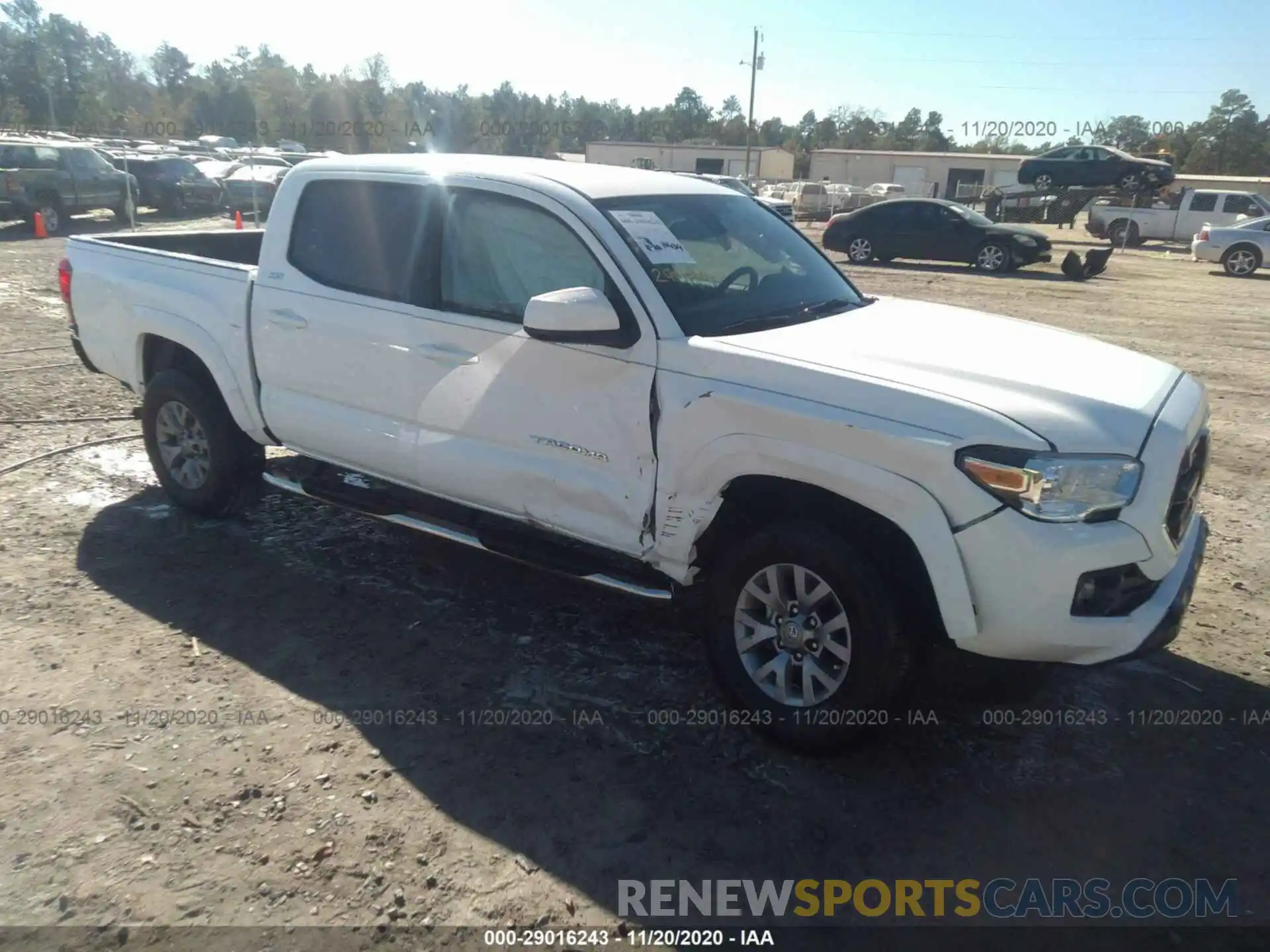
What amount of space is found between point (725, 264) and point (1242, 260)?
22390 mm

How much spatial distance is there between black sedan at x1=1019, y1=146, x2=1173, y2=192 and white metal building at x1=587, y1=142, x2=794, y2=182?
99.9 ft

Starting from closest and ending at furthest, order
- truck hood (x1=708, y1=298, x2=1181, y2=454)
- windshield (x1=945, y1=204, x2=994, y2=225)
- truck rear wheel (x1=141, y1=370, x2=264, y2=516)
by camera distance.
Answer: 1. truck hood (x1=708, y1=298, x2=1181, y2=454)
2. truck rear wheel (x1=141, y1=370, x2=264, y2=516)
3. windshield (x1=945, y1=204, x2=994, y2=225)

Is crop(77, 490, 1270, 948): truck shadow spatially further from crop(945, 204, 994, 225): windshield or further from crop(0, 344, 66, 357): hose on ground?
crop(945, 204, 994, 225): windshield

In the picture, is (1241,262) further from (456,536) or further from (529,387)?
(456,536)

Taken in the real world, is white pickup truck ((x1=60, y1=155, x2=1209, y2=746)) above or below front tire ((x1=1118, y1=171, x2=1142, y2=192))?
below

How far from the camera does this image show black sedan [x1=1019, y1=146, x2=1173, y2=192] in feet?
91.5

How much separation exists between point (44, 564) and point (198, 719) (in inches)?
75.0

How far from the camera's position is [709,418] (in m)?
3.32

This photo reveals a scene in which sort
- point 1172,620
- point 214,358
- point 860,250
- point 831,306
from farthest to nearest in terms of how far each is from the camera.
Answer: point 860,250, point 214,358, point 831,306, point 1172,620

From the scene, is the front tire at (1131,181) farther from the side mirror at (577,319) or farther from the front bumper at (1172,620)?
the side mirror at (577,319)

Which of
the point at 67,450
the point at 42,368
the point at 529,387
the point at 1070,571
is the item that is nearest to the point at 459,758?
the point at 529,387

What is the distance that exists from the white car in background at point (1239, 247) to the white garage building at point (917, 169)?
133ft

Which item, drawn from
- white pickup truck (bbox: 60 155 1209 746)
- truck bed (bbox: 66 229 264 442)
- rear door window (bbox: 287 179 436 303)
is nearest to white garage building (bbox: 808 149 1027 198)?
truck bed (bbox: 66 229 264 442)

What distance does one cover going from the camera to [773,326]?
3.71 meters
